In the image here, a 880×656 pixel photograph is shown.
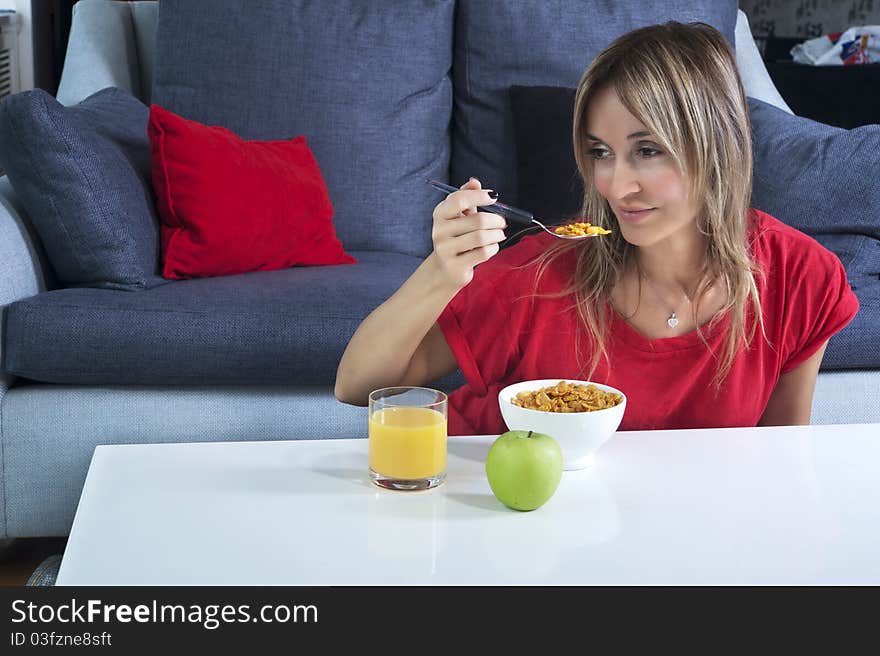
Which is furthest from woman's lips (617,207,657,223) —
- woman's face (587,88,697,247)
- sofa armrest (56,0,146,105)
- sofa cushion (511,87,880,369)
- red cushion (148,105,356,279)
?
sofa armrest (56,0,146,105)

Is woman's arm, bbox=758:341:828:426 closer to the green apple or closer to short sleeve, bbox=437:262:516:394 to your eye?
short sleeve, bbox=437:262:516:394

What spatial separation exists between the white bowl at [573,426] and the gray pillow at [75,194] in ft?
3.95

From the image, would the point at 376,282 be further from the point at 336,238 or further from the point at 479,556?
the point at 479,556

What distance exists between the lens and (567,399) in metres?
1.19

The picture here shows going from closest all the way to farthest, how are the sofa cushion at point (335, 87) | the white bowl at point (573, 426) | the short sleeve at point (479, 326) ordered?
the white bowl at point (573, 426), the short sleeve at point (479, 326), the sofa cushion at point (335, 87)

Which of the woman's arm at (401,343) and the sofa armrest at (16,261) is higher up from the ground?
the woman's arm at (401,343)

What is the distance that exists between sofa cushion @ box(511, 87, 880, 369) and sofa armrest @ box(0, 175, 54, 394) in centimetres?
114

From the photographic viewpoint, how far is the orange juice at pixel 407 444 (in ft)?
3.56

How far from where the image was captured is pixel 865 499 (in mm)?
1102

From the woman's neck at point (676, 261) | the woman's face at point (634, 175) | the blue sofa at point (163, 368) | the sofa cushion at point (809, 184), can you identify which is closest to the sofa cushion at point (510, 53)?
the sofa cushion at point (809, 184)

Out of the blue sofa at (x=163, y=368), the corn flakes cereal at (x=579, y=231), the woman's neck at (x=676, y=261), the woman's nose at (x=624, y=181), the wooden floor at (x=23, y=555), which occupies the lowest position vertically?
the wooden floor at (x=23, y=555)

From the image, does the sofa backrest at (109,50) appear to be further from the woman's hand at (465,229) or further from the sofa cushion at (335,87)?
the woman's hand at (465,229)
